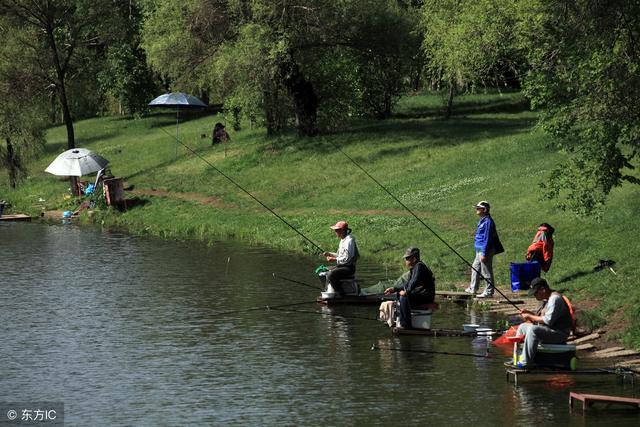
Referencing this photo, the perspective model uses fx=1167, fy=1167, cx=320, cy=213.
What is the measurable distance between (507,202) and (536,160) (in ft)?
20.5

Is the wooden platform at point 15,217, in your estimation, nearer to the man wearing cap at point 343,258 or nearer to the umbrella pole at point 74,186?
the umbrella pole at point 74,186

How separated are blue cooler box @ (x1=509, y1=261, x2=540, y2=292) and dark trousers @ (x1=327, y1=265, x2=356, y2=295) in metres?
3.51

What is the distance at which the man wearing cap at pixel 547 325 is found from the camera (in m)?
18.4

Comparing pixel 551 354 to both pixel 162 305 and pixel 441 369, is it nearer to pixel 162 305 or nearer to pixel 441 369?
pixel 441 369

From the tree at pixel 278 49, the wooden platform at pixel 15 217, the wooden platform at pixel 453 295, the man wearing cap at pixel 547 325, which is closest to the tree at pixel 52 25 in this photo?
the tree at pixel 278 49

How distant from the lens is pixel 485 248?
2592 centimetres

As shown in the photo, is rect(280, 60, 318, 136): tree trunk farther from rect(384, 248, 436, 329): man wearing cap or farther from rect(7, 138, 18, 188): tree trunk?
rect(384, 248, 436, 329): man wearing cap

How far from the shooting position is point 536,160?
4262 centimetres

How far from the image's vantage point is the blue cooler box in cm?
2525

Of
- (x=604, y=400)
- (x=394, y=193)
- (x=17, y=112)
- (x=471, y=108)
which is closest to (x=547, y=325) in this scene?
(x=604, y=400)

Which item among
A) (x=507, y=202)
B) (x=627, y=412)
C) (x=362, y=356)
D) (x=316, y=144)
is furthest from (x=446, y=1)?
(x=627, y=412)

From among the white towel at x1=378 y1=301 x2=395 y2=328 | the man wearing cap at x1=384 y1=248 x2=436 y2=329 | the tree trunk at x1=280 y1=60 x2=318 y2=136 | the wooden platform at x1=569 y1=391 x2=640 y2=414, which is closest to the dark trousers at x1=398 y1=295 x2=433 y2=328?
the man wearing cap at x1=384 y1=248 x2=436 y2=329

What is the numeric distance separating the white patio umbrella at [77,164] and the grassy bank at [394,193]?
2.11 meters

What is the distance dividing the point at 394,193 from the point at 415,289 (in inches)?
810
